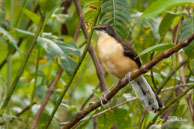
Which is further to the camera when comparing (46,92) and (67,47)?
(46,92)

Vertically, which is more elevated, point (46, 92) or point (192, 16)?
point (192, 16)

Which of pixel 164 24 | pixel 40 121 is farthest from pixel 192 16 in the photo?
pixel 40 121

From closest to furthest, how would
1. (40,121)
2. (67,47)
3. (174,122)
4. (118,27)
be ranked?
(174,122)
(118,27)
(67,47)
(40,121)

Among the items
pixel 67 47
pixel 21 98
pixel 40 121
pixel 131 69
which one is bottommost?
pixel 21 98

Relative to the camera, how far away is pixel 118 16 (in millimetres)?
2699

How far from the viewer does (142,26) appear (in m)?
4.01

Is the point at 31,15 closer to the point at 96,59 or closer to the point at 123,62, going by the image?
the point at 96,59

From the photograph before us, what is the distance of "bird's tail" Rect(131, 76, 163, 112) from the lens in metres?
2.86

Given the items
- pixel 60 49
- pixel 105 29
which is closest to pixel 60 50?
pixel 60 49

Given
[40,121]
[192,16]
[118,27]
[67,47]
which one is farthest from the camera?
[40,121]

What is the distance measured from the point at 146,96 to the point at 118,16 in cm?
72

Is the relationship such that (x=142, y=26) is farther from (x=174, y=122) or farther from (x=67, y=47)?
(x=174, y=122)

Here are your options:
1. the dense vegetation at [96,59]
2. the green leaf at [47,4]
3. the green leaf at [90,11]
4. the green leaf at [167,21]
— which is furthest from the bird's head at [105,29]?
the green leaf at [47,4]

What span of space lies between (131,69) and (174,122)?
4.40 ft
